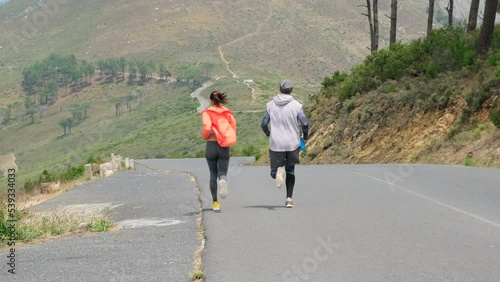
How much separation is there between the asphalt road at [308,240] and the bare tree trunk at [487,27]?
12.7 meters

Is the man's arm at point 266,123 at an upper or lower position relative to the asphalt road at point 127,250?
upper

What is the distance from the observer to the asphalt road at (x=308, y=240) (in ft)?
23.6

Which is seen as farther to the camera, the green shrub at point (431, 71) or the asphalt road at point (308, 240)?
the green shrub at point (431, 71)

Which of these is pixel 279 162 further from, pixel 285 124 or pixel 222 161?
pixel 222 161

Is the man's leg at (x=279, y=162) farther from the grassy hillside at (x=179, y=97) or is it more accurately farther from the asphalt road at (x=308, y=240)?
the grassy hillside at (x=179, y=97)

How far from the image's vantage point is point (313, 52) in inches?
7387

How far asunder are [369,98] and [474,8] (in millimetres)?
5869

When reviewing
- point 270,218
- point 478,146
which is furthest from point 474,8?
point 270,218

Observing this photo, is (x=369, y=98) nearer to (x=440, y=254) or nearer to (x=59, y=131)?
(x=440, y=254)

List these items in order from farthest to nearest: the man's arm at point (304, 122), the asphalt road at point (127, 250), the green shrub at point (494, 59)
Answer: the green shrub at point (494, 59) < the man's arm at point (304, 122) < the asphalt road at point (127, 250)

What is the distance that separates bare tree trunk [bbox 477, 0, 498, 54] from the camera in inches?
1042

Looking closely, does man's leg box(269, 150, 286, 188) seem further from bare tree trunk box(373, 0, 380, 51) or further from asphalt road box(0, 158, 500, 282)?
bare tree trunk box(373, 0, 380, 51)

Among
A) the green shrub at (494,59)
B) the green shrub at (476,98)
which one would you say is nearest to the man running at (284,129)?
the green shrub at (476,98)

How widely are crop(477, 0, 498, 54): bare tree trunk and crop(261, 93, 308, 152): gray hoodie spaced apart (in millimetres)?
15995
